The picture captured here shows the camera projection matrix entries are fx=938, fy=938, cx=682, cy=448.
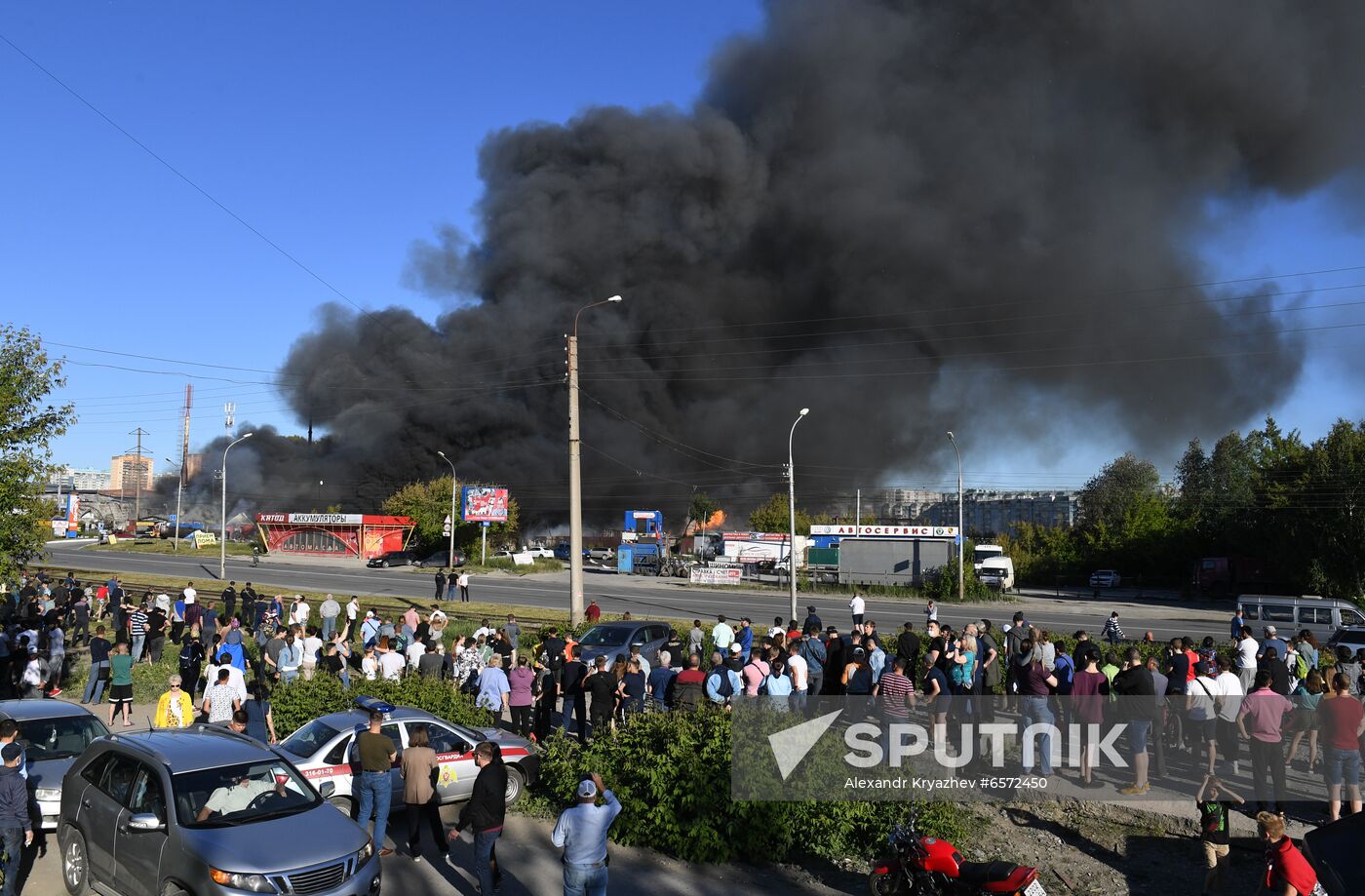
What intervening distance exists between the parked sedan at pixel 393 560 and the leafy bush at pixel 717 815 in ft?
152

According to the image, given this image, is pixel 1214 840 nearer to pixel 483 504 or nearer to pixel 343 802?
pixel 343 802

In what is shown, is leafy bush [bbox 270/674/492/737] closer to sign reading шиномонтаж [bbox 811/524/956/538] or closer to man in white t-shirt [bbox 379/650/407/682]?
man in white t-shirt [bbox 379/650/407/682]

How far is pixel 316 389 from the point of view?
78.8 metres

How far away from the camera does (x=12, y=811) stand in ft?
21.8

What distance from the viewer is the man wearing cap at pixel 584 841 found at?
19.7ft

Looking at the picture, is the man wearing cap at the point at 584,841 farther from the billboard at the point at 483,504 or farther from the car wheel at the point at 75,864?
the billboard at the point at 483,504

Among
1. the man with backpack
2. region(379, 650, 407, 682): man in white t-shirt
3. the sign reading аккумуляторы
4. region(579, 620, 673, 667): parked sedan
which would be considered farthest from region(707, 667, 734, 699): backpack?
region(379, 650, 407, 682): man in white t-shirt

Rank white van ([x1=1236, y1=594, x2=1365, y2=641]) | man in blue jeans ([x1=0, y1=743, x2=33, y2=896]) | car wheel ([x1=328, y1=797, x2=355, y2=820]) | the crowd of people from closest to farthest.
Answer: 1. man in blue jeans ([x1=0, y1=743, x2=33, y2=896])
2. car wheel ([x1=328, y1=797, x2=355, y2=820])
3. the crowd of people
4. white van ([x1=1236, y1=594, x2=1365, y2=641])

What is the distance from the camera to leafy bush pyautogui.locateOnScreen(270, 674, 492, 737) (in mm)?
11125

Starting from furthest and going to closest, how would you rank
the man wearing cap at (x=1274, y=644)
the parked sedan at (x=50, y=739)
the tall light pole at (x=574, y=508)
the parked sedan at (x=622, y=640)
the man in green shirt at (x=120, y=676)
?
the tall light pole at (x=574, y=508) → the parked sedan at (x=622, y=640) → the man in green shirt at (x=120, y=676) → the man wearing cap at (x=1274, y=644) → the parked sedan at (x=50, y=739)

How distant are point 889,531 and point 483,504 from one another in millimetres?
23028

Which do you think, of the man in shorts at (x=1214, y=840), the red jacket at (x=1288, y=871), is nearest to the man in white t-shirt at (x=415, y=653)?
the man in shorts at (x=1214, y=840)

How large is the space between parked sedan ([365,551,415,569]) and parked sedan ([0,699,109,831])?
44097mm

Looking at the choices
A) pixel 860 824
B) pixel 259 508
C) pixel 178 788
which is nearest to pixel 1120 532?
pixel 860 824
